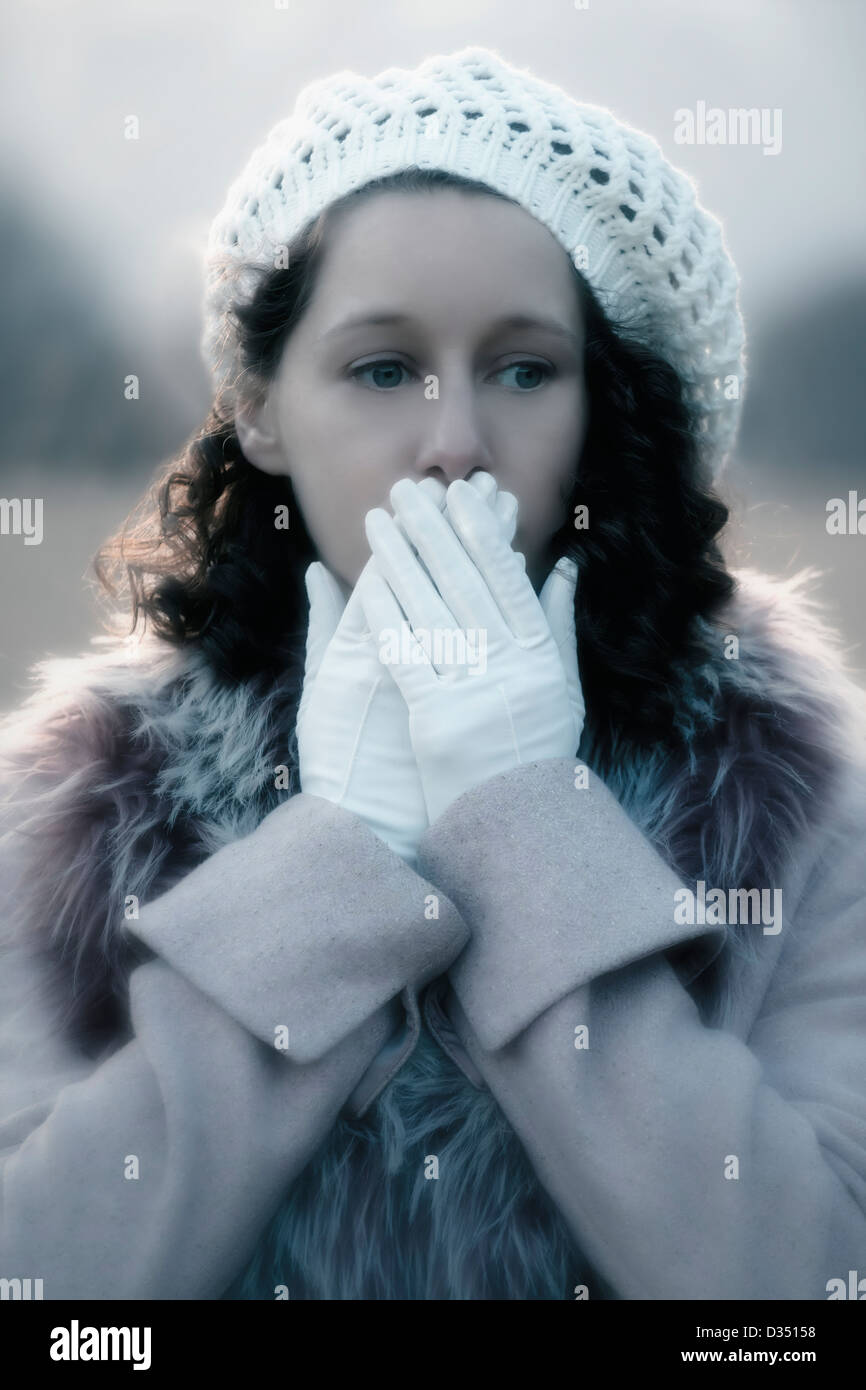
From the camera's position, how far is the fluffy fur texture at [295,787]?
108 centimetres

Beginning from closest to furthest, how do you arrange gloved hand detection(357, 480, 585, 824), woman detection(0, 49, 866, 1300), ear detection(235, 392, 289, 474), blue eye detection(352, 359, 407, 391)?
1. woman detection(0, 49, 866, 1300)
2. gloved hand detection(357, 480, 585, 824)
3. blue eye detection(352, 359, 407, 391)
4. ear detection(235, 392, 289, 474)

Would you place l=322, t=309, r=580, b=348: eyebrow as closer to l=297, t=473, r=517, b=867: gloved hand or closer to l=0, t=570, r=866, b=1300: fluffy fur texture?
l=297, t=473, r=517, b=867: gloved hand

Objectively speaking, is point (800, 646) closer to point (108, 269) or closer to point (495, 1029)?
point (495, 1029)

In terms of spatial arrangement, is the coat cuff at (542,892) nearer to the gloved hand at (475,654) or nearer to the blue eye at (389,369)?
the gloved hand at (475,654)

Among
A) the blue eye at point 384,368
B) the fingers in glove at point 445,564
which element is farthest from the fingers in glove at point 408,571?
the blue eye at point 384,368

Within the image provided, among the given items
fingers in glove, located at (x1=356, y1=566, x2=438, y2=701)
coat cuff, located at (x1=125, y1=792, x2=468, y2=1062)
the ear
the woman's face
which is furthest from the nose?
coat cuff, located at (x1=125, y1=792, x2=468, y2=1062)

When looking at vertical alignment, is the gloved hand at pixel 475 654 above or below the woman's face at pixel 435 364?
below

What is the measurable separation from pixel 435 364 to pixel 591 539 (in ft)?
0.88

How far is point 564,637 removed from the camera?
1.20m

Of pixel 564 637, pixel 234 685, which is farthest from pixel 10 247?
pixel 564 637

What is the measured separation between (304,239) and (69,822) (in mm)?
654

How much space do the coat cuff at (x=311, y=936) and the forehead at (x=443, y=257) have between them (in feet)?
1.69

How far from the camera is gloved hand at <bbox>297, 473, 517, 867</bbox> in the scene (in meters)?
1.10
